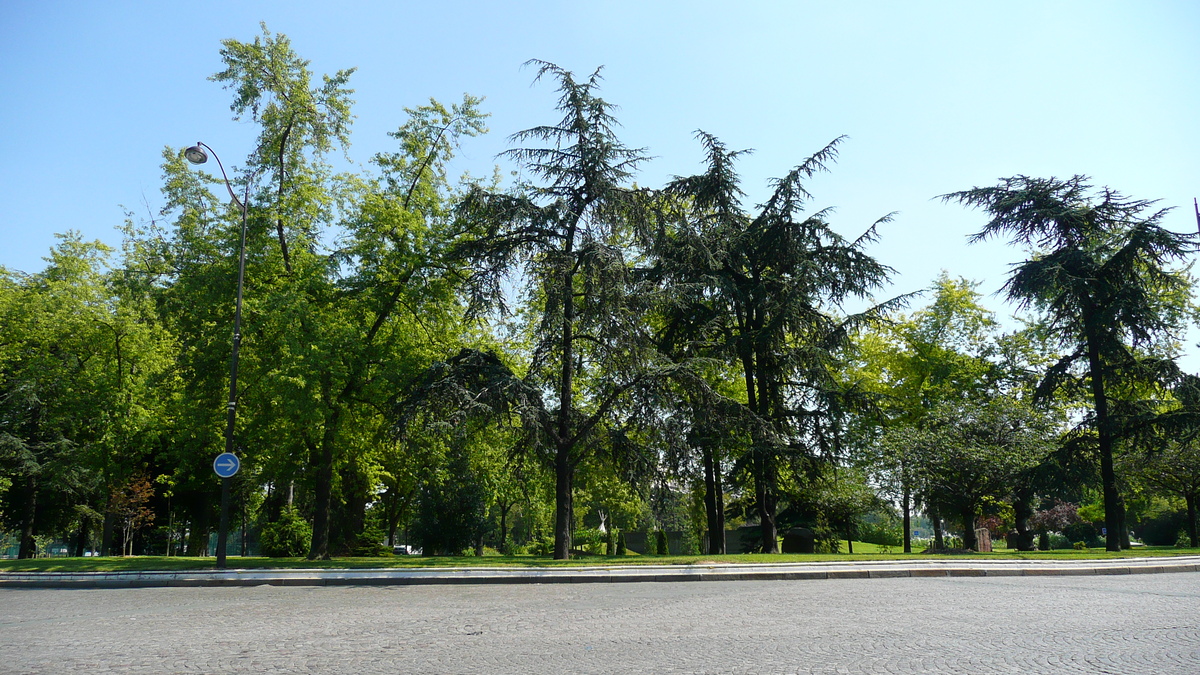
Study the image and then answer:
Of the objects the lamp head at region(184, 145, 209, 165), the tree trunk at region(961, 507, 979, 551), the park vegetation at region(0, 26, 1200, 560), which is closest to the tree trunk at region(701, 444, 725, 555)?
the park vegetation at region(0, 26, 1200, 560)

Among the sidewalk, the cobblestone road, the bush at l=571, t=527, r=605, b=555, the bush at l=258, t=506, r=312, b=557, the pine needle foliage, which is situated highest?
the pine needle foliage

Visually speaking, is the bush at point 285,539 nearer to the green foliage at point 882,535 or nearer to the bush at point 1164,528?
the green foliage at point 882,535

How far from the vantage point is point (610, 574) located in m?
15.5

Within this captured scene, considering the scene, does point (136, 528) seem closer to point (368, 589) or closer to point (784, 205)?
point (368, 589)

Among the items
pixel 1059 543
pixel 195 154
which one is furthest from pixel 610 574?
pixel 1059 543

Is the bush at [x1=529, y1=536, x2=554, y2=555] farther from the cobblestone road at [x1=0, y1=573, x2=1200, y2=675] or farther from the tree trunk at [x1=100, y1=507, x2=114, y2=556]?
the cobblestone road at [x1=0, y1=573, x2=1200, y2=675]

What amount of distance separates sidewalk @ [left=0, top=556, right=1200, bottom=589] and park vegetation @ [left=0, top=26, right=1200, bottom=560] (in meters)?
3.81

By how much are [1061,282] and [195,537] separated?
4187cm

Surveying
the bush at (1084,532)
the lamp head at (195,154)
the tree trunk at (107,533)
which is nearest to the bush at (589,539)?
the tree trunk at (107,533)

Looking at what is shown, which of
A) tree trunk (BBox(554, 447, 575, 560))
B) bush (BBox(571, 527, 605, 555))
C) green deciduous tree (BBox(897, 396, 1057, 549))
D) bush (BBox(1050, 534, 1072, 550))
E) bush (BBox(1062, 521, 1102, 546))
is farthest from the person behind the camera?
bush (BBox(571, 527, 605, 555))

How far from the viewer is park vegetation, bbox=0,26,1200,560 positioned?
20.5 meters

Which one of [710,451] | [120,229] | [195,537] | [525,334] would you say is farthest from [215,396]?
[195,537]

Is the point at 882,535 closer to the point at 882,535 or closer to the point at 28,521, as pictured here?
the point at 882,535

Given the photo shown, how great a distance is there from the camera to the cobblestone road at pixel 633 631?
631 centimetres
